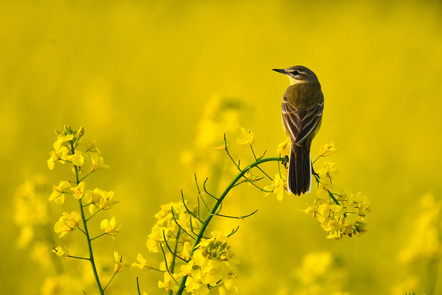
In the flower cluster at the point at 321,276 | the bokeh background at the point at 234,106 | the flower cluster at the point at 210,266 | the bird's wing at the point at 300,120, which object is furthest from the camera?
the bokeh background at the point at 234,106

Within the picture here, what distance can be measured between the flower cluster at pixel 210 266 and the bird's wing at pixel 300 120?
704 millimetres

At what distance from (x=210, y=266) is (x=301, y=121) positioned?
1066 mm

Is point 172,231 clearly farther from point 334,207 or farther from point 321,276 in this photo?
point 321,276

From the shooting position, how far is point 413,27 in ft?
36.4

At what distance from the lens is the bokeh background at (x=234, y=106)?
4.78 meters

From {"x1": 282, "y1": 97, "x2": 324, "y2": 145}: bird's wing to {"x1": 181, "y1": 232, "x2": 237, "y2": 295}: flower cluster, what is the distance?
70 cm

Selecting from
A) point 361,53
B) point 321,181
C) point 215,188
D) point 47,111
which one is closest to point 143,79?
point 47,111

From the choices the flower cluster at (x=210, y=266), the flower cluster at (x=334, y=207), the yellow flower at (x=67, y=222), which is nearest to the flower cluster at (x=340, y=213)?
the flower cluster at (x=334, y=207)

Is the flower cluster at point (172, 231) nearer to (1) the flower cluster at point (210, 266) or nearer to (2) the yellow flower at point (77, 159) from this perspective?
(1) the flower cluster at point (210, 266)

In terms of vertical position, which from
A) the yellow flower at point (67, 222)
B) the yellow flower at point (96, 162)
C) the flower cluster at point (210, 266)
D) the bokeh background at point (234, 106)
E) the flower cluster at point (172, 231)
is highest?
the bokeh background at point (234, 106)

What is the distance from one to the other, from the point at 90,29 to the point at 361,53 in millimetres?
3710

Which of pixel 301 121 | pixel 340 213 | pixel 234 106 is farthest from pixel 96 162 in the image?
pixel 234 106

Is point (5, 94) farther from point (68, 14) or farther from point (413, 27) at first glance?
Result: point (413, 27)

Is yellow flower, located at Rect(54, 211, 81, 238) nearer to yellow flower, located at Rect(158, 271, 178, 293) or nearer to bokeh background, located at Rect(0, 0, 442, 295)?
yellow flower, located at Rect(158, 271, 178, 293)
